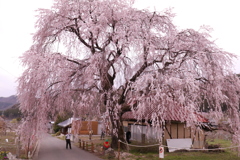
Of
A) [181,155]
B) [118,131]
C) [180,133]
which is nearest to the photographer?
[181,155]

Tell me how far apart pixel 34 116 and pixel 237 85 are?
1113cm

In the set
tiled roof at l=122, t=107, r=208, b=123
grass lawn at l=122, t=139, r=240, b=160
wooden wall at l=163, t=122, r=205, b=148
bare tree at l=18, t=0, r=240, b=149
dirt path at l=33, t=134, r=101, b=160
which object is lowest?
dirt path at l=33, t=134, r=101, b=160

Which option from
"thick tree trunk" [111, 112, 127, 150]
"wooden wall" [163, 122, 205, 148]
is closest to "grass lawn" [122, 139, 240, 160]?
"thick tree trunk" [111, 112, 127, 150]

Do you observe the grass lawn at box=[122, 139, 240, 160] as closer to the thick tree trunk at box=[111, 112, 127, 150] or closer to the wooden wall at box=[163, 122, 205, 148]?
the thick tree trunk at box=[111, 112, 127, 150]

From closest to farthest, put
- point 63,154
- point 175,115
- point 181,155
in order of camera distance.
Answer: point 181,155 < point 63,154 < point 175,115

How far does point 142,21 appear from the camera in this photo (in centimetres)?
1245

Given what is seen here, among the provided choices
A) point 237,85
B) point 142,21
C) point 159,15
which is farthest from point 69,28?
point 237,85

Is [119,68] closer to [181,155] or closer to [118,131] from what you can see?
[118,131]

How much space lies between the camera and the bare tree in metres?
9.82

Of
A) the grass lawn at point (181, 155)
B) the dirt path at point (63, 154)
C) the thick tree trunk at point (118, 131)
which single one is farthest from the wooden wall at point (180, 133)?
the dirt path at point (63, 154)

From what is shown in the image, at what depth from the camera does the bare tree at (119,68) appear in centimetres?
982

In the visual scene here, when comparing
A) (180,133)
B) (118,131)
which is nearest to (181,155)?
(180,133)

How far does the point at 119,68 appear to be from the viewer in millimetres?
13703

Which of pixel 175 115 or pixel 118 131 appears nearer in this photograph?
pixel 118 131
